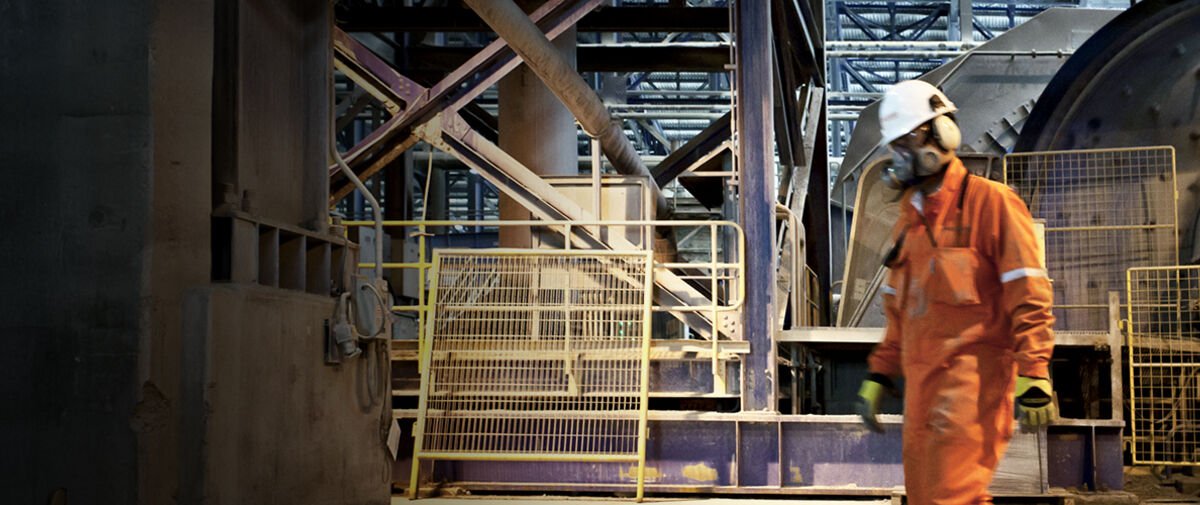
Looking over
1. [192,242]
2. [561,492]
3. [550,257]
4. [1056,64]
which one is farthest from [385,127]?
[1056,64]

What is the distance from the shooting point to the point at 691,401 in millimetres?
11086

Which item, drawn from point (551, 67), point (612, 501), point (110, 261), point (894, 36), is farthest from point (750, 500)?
point (894, 36)

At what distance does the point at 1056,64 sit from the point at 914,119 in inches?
616

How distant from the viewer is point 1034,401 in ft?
14.0

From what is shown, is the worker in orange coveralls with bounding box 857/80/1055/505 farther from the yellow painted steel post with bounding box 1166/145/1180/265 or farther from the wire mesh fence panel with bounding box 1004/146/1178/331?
the yellow painted steel post with bounding box 1166/145/1180/265

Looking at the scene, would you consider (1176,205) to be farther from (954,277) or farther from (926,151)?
(954,277)

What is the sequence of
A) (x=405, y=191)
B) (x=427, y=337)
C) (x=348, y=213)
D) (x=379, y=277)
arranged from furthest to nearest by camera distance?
(x=348, y=213) → (x=405, y=191) → (x=427, y=337) → (x=379, y=277)

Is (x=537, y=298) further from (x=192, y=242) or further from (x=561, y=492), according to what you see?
(x=192, y=242)

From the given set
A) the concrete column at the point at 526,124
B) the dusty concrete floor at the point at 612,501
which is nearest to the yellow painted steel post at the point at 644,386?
the dusty concrete floor at the point at 612,501

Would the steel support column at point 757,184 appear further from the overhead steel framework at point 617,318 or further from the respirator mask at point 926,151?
the respirator mask at point 926,151

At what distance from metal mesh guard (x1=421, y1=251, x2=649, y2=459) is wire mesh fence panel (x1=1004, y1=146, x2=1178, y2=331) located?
5025 millimetres

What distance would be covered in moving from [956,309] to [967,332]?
0.35 ft

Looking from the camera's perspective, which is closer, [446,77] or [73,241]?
[73,241]

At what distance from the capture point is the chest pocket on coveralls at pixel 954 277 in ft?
14.8
